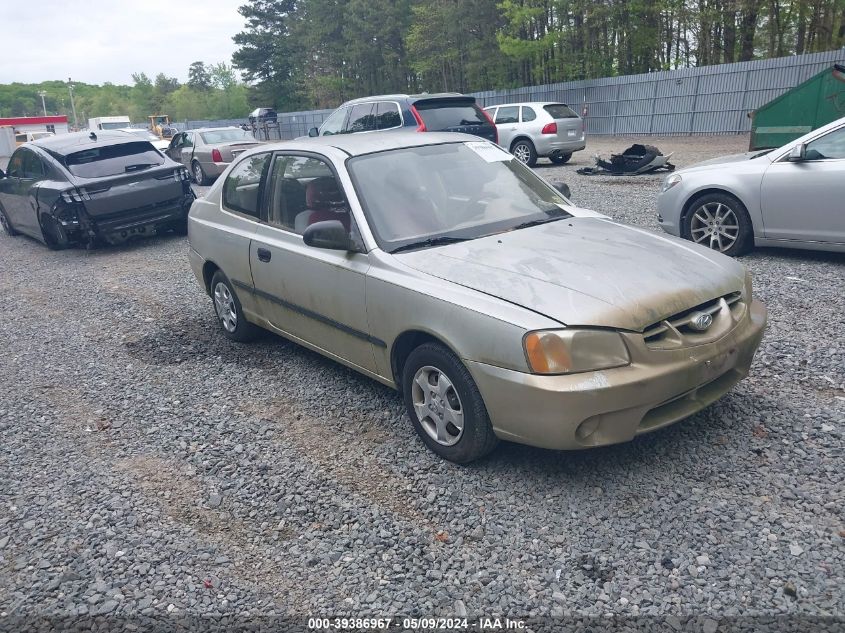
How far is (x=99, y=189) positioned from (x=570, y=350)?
9.05m

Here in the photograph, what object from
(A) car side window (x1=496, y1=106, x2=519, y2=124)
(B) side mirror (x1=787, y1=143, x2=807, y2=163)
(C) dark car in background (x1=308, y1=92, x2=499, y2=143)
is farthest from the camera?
(A) car side window (x1=496, y1=106, x2=519, y2=124)

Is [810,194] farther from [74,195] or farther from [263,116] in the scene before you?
[263,116]

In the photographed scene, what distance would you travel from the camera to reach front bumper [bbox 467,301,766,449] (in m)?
3.09

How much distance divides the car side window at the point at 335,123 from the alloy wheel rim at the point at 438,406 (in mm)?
10781

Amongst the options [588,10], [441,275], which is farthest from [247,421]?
[588,10]

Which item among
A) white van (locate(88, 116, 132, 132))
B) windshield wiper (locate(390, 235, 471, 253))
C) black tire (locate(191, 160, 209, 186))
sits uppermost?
white van (locate(88, 116, 132, 132))

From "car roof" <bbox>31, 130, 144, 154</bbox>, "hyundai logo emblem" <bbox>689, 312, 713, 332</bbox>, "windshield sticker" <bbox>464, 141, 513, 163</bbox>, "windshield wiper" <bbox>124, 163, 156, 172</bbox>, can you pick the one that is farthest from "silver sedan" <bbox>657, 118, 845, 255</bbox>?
"car roof" <bbox>31, 130, 144, 154</bbox>

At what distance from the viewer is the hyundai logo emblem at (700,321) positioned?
132 inches

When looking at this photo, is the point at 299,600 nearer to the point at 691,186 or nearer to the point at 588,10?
the point at 691,186

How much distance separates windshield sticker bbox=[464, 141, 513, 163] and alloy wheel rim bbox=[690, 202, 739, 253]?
3.24m

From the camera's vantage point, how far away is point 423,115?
39.7 feet

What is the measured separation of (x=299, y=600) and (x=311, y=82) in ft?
212

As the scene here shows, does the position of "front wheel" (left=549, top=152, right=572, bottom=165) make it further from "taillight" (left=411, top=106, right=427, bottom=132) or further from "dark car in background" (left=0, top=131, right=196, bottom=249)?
"dark car in background" (left=0, top=131, right=196, bottom=249)

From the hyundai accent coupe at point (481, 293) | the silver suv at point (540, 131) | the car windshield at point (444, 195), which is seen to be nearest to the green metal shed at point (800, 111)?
the silver suv at point (540, 131)
